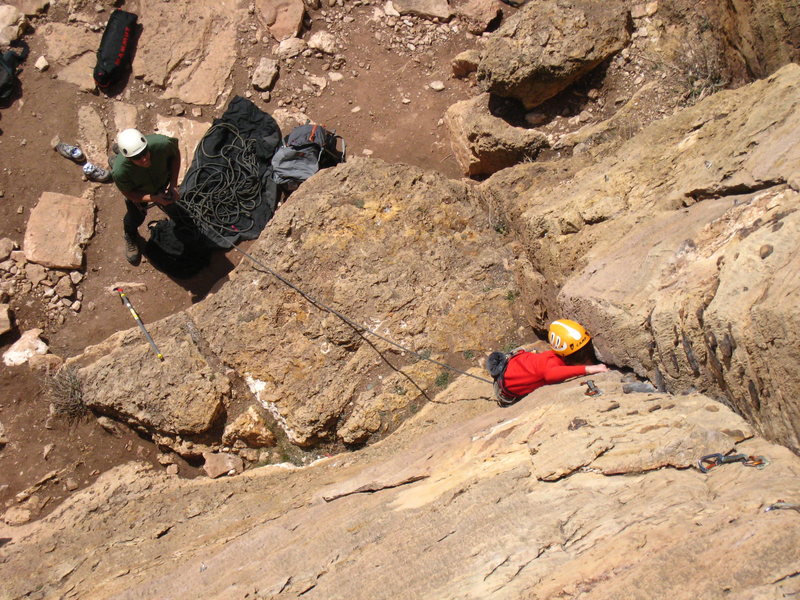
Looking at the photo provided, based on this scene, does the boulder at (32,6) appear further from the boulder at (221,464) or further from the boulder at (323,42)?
the boulder at (221,464)

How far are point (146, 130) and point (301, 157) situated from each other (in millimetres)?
2115

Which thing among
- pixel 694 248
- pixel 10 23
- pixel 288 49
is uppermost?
pixel 288 49

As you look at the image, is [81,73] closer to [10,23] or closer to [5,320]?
[10,23]

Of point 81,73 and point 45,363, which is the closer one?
point 45,363

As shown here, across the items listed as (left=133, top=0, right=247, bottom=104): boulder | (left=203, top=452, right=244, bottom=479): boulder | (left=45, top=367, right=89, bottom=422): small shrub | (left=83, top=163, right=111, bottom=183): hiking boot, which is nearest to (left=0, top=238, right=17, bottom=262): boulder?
(left=83, top=163, right=111, bottom=183): hiking boot

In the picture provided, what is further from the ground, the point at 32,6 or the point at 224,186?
the point at 32,6

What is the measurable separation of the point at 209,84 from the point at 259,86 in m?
0.64

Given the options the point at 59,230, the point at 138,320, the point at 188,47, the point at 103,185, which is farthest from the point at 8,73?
the point at 138,320

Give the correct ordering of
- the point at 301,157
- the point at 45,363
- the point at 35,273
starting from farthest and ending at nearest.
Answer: the point at 301,157
the point at 35,273
the point at 45,363

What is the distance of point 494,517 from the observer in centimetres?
267

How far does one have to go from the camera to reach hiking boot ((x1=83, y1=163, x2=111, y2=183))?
6871 millimetres

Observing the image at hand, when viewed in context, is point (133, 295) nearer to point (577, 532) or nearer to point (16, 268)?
point (16, 268)

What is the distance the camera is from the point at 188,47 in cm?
766

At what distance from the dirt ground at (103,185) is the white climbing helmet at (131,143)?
4.67 feet
